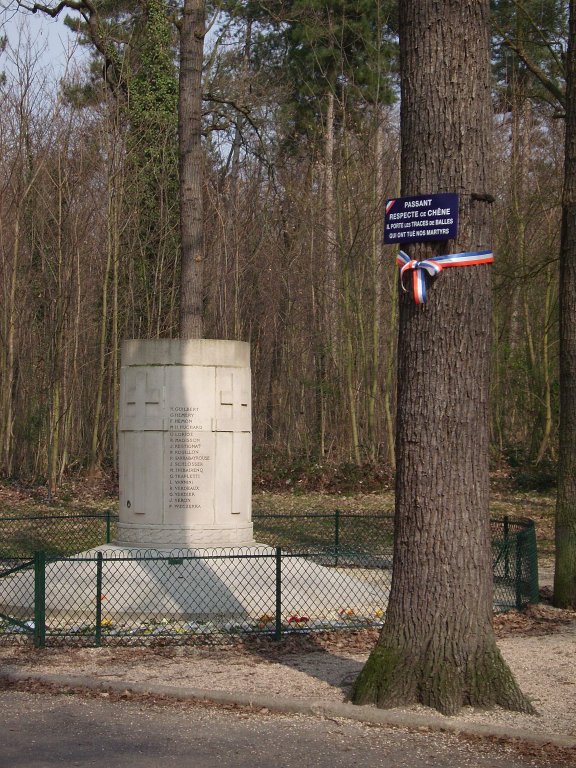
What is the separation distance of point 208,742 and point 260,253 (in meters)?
27.7

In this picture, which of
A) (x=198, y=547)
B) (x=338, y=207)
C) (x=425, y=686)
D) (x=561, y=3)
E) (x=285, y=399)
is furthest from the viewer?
(x=285, y=399)

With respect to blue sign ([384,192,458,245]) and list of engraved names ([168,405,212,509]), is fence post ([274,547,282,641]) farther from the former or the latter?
blue sign ([384,192,458,245])

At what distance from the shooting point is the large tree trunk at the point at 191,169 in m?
15.0

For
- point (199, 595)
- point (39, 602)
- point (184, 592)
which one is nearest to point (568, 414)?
A: point (199, 595)

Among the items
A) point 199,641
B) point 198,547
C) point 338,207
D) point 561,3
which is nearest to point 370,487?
point 338,207

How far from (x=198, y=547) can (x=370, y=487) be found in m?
A: 13.7

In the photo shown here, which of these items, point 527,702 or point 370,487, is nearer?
point 527,702

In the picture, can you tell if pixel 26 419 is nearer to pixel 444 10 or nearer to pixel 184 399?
pixel 184 399

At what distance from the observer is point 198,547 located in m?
12.1

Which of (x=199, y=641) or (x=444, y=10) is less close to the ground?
(x=444, y=10)

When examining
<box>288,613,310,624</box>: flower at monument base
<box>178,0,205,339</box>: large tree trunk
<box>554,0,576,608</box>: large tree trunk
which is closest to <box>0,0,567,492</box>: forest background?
<box>178,0,205,339</box>: large tree trunk

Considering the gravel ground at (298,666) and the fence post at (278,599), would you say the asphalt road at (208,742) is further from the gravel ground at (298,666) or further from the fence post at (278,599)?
the fence post at (278,599)

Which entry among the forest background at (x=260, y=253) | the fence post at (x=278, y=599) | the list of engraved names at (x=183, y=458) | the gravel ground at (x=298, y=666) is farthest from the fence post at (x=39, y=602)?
the forest background at (x=260, y=253)

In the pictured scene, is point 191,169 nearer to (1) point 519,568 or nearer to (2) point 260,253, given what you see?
(1) point 519,568
